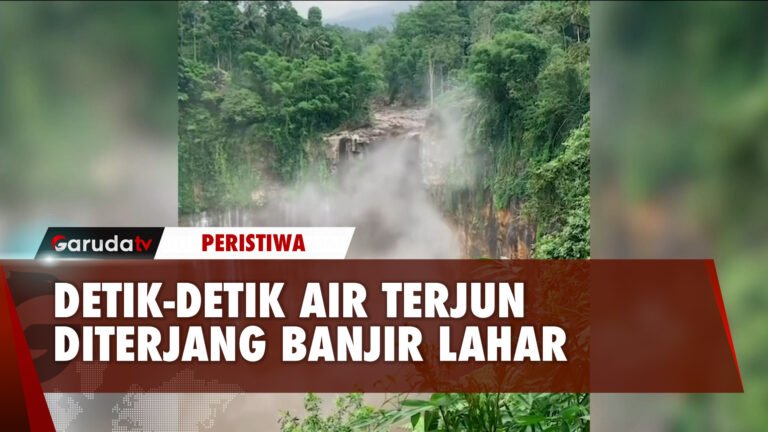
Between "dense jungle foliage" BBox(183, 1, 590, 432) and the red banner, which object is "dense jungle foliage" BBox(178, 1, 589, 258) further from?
the red banner

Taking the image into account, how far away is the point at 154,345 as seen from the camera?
2211 mm

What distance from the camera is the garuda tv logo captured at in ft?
7.40

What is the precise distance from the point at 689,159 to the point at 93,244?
5.03ft

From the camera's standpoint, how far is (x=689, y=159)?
1.60 metres

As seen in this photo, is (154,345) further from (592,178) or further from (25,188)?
(592,178)

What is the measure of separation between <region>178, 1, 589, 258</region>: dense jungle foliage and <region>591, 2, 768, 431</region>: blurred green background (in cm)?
116

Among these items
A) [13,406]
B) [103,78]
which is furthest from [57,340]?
[103,78]

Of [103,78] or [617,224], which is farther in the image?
[103,78]

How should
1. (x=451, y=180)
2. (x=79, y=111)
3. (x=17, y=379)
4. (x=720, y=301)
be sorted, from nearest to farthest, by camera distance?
(x=720, y=301) < (x=17, y=379) < (x=79, y=111) < (x=451, y=180)

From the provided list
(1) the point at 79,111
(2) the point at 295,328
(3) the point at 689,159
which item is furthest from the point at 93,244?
(3) the point at 689,159

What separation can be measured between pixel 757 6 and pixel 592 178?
0.44m

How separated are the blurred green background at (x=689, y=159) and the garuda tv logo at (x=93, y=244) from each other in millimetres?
1298

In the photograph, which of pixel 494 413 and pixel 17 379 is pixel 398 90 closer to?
pixel 494 413

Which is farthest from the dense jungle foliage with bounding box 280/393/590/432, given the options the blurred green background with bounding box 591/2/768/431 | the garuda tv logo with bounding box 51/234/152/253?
the garuda tv logo with bounding box 51/234/152/253
